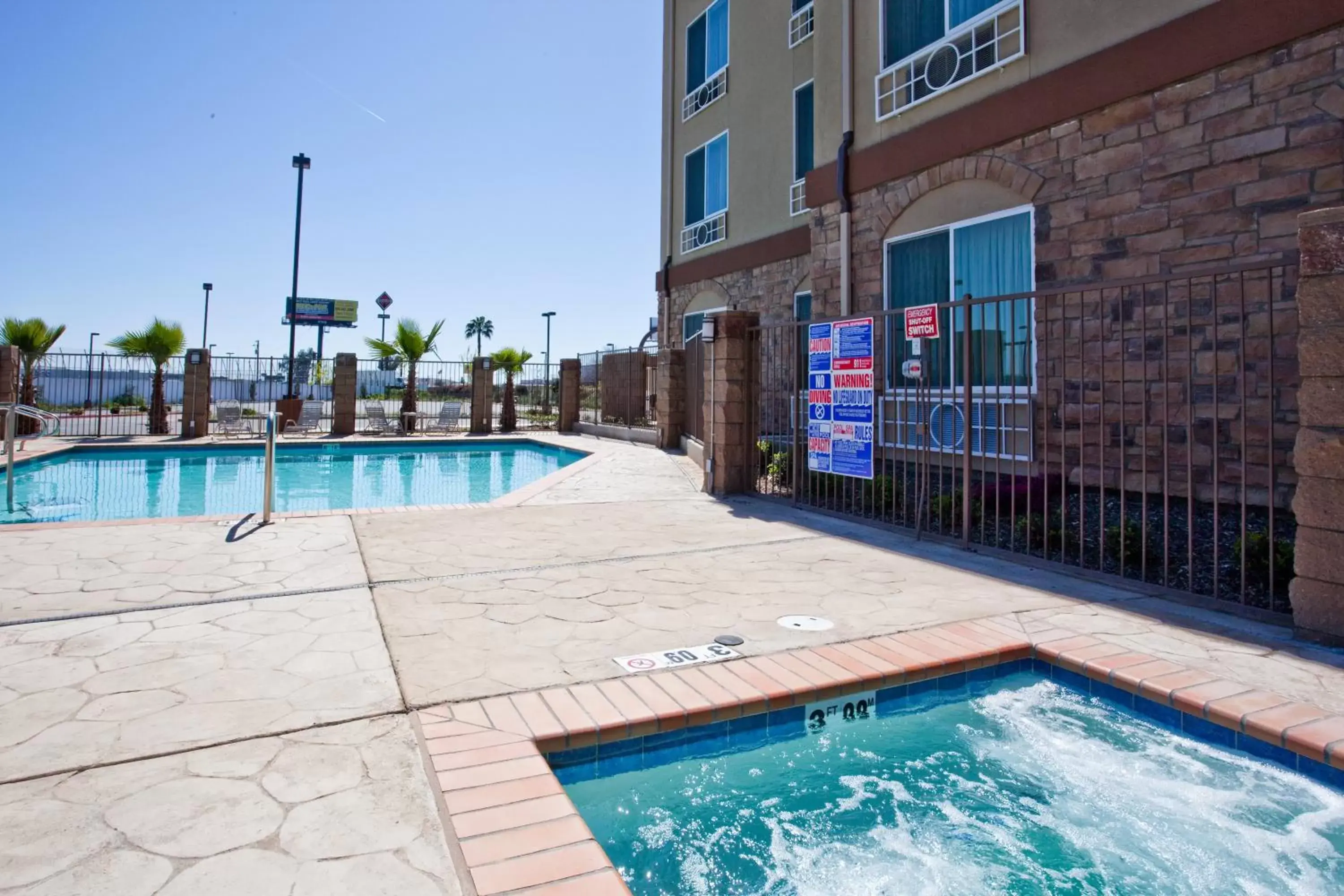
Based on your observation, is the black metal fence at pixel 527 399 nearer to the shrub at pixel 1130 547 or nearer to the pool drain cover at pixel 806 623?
the shrub at pixel 1130 547

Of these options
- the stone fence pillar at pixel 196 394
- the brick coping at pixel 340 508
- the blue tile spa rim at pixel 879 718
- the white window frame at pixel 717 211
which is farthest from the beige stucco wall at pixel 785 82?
the stone fence pillar at pixel 196 394

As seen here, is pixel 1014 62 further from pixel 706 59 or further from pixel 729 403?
pixel 706 59

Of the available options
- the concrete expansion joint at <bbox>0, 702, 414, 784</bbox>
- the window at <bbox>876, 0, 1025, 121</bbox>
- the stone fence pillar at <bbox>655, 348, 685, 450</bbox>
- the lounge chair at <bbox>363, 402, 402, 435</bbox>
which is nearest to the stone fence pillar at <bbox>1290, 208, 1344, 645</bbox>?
the concrete expansion joint at <bbox>0, 702, 414, 784</bbox>

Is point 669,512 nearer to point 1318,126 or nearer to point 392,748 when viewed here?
point 392,748

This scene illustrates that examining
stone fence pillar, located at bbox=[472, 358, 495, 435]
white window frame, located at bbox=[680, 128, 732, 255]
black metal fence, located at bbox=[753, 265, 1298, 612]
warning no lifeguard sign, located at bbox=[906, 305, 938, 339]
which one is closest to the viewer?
black metal fence, located at bbox=[753, 265, 1298, 612]

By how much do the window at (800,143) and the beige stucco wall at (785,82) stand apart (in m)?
0.11

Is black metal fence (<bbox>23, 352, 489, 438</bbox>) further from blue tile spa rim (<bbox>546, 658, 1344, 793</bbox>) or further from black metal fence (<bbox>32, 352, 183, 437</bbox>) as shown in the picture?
blue tile spa rim (<bbox>546, 658, 1344, 793</bbox>)

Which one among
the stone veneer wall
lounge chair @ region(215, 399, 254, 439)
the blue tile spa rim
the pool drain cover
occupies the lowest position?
the blue tile spa rim

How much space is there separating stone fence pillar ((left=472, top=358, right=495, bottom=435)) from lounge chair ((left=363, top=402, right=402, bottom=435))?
6.48 ft

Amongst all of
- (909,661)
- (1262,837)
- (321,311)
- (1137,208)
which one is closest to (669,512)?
(909,661)

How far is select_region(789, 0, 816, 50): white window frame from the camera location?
1309 centimetres

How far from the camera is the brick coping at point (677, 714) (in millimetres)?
1974

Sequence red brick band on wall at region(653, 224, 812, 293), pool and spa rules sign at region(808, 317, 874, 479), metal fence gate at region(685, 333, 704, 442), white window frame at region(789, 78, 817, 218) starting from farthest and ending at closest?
white window frame at region(789, 78, 817, 218) < red brick band on wall at region(653, 224, 812, 293) < metal fence gate at region(685, 333, 704, 442) < pool and spa rules sign at region(808, 317, 874, 479)

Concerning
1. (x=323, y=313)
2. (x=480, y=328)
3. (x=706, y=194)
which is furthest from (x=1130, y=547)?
(x=480, y=328)
